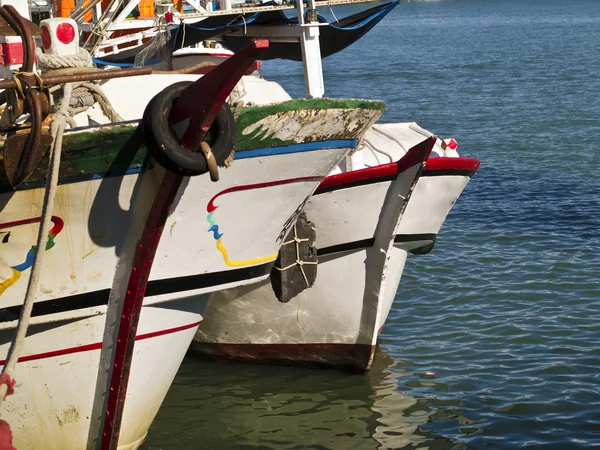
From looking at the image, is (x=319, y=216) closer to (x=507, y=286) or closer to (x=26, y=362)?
(x=26, y=362)

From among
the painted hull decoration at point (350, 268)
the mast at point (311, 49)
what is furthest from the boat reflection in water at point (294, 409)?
the mast at point (311, 49)

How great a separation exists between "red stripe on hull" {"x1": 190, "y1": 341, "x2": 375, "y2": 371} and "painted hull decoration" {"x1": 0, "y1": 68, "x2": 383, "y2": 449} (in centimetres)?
219

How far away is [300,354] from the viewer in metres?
8.89

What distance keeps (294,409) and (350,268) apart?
1240mm

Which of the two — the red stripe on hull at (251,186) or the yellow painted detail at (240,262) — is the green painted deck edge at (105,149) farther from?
the yellow painted detail at (240,262)

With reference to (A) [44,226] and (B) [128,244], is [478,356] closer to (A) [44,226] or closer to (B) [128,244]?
(B) [128,244]

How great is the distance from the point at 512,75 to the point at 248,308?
86.3 feet

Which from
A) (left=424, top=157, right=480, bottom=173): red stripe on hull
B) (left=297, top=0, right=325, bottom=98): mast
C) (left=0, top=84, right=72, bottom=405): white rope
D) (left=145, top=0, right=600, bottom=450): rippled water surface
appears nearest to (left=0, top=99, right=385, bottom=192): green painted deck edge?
(left=0, top=84, right=72, bottom=405): white rope

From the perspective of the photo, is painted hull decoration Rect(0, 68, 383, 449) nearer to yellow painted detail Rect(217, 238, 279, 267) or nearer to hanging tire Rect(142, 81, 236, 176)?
yellow painted detail Rect(217, 238, 279, 267)

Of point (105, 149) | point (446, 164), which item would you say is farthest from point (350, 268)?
point (105, 149)

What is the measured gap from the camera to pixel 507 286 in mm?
11078

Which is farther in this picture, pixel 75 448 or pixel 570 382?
pixel 570 382

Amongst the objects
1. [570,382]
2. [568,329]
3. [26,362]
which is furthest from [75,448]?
[568,329]

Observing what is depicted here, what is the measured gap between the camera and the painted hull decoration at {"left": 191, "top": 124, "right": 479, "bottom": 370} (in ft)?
26.0
